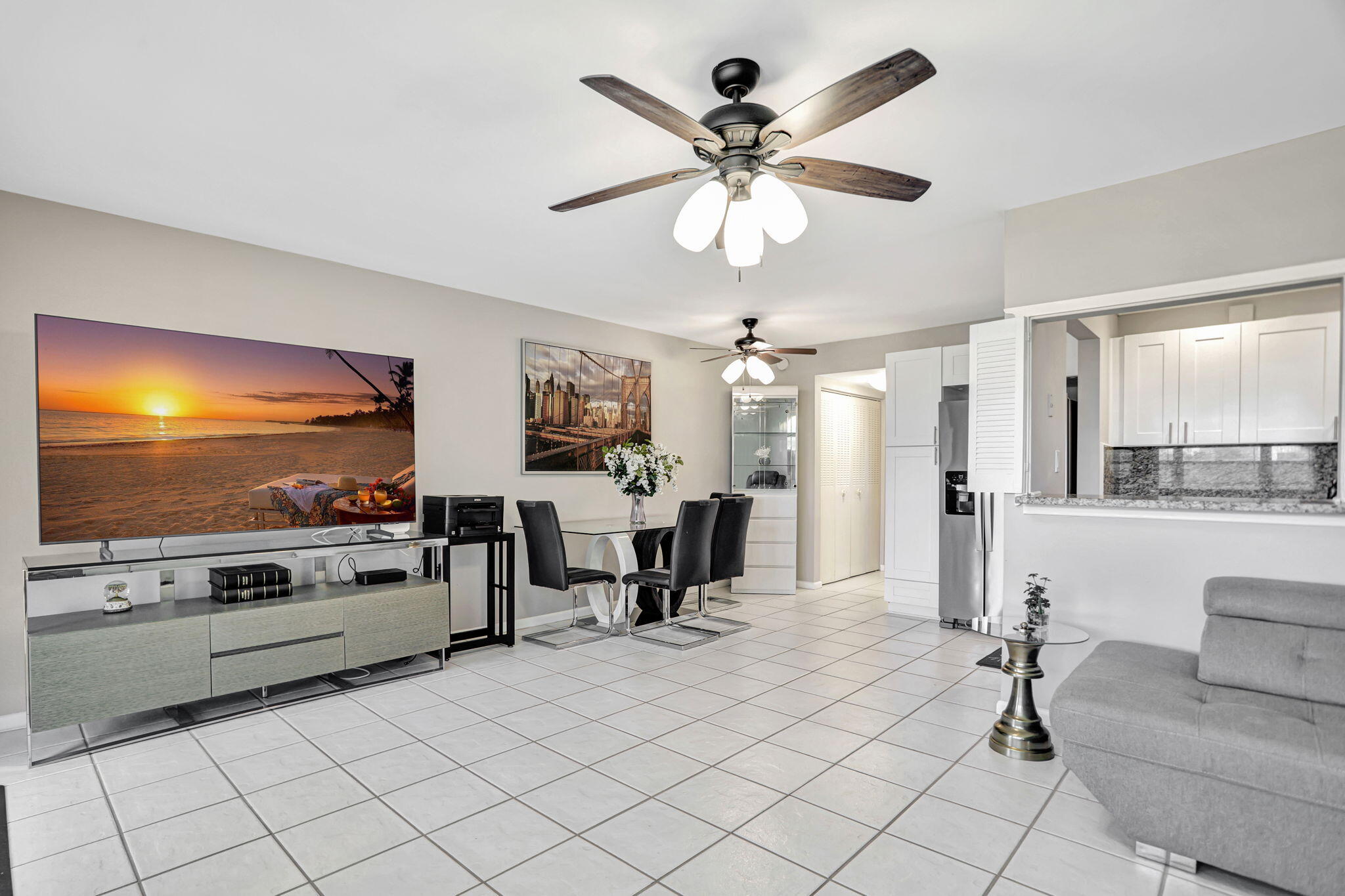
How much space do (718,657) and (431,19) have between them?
12.0 ft

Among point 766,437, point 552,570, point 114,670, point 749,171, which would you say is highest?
point 749,171

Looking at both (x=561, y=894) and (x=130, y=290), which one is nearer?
(x=561, y=894)

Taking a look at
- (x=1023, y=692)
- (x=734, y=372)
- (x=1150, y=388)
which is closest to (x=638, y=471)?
(x=734, y=372)

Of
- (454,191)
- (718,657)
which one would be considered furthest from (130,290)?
(718,657)

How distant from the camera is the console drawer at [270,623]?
10.4 ft

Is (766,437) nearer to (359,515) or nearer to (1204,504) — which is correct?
(359,515)

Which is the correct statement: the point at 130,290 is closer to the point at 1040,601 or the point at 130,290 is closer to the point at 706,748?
the point at 706,748

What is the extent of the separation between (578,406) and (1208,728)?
14.5ft

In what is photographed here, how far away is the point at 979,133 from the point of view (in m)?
2.51

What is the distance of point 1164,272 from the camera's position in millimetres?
2865

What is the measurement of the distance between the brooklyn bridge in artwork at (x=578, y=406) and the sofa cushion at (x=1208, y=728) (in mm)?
3883

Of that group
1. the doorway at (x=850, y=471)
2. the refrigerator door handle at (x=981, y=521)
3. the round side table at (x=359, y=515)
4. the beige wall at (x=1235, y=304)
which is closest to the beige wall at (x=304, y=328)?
the round side table at (x=359, y=515)

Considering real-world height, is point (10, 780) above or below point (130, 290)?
below

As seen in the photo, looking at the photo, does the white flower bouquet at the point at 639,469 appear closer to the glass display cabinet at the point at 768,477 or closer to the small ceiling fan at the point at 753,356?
the small ceiling fan at the point at 753,356
